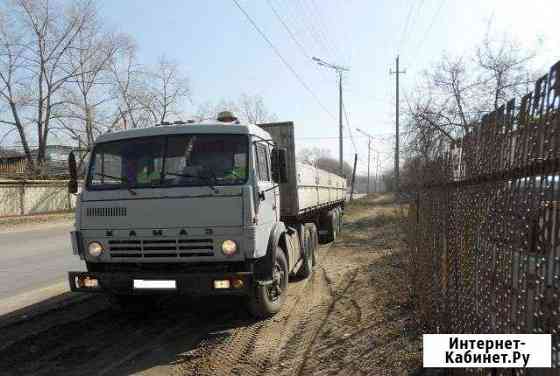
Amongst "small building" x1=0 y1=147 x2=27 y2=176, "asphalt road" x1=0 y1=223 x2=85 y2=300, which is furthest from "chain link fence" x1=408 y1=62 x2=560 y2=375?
"small building" x1=0 y1=147 x2=27 y2=176

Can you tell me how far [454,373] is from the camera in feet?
12.1

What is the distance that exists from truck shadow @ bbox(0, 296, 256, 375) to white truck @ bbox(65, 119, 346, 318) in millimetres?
519

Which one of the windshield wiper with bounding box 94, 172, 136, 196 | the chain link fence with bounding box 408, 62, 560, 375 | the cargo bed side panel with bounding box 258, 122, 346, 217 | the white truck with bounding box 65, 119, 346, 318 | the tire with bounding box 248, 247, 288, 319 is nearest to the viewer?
the chain link fence with bounding box 408, 62, 560, 375

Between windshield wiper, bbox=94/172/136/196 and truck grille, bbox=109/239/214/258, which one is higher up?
windshield wiper, bbox=94/172/136/196

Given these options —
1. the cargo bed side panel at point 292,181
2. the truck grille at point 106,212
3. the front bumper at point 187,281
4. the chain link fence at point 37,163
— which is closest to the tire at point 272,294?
the front bumper at point 187,281

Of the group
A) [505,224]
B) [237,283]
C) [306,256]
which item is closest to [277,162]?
[237,283]

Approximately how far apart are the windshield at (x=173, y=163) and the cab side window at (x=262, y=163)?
0.95 ft

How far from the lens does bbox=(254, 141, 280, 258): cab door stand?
548 cm

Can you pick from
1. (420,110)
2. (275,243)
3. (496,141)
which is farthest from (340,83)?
(496,141)

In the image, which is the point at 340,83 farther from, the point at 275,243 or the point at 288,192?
the point at 275,243

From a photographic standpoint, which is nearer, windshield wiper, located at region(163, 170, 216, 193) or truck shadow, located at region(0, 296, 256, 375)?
truck shadow, located at region(0, 296, 256, 375)

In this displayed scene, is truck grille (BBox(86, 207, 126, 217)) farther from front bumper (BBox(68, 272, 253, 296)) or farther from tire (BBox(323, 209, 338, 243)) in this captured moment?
tire (BBox(323, 209, 338, 243))

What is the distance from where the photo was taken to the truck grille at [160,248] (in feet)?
17.0

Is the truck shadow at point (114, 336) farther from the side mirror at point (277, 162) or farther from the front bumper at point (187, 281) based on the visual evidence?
the side mirror at point (277, 162)
